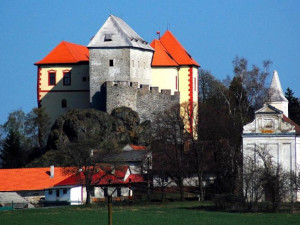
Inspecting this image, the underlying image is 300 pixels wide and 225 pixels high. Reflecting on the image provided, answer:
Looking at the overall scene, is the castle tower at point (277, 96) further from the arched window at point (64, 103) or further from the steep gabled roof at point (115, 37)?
the arched window at point (64, 103)

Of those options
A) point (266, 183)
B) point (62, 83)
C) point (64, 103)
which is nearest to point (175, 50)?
point (62, 83)

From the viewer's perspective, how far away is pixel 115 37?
97.3 meters

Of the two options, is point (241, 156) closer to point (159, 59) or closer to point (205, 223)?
point (205, 223)

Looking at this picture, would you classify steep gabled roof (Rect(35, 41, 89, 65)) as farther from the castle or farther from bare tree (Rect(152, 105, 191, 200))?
bare tree (Rect(152, 105, 191, 200))

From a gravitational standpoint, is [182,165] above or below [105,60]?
below

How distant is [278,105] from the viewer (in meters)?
84.6

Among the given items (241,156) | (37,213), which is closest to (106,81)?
(241,156)

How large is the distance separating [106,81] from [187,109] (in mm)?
8929

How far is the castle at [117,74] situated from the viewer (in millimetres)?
95500

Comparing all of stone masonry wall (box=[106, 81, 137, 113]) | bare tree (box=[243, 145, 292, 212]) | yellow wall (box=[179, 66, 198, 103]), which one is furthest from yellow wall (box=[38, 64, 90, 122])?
bare tree (box=[243, 145, 292, 212])

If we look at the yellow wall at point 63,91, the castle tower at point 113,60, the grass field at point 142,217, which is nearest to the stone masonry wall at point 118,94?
the castle tower at point 113,60

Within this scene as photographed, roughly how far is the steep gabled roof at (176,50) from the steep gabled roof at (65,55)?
6.69m

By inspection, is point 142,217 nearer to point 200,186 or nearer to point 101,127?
point 200,186

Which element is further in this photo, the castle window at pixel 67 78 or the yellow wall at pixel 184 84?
the castle window at pixel 67 78
